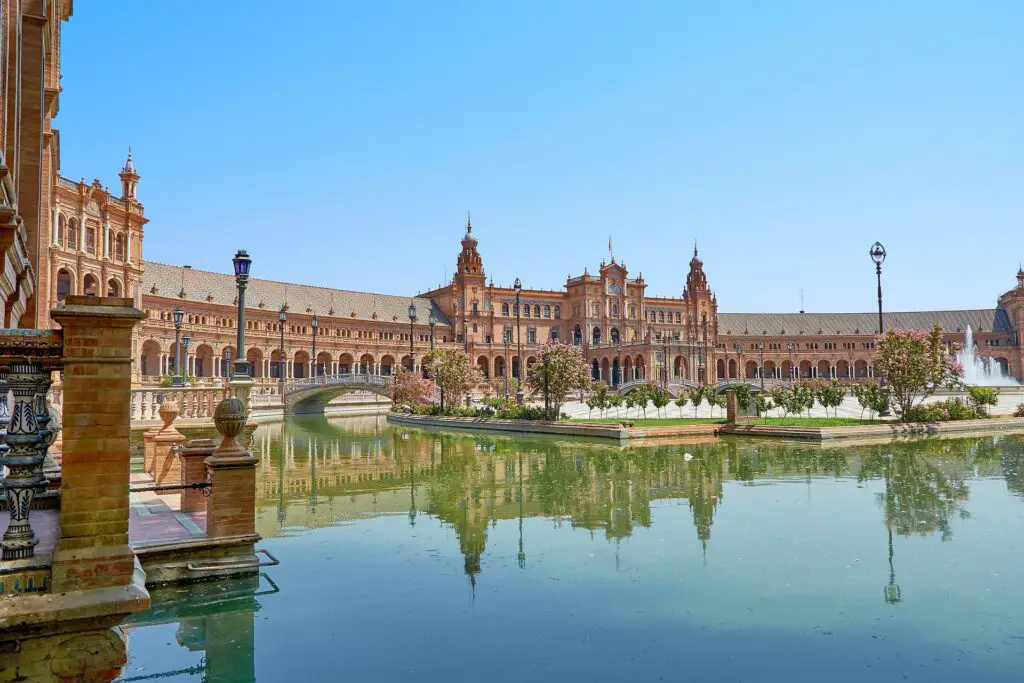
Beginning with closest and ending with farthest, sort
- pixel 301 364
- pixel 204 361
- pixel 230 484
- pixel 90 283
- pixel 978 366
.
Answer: pixel 230 484 < pixel 90 283 < pixel 204 361 < pixel 301 364 < pixel 978 366

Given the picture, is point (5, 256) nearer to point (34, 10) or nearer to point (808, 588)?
point (34, 10)

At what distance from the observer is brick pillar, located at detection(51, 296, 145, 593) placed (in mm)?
4738

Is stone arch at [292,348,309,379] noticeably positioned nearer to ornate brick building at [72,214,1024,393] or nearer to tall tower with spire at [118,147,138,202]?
ornate brick building at [72,214,1024,393]

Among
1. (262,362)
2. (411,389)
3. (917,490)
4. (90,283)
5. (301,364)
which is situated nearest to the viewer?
(917,490)

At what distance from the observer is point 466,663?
6.66 metres

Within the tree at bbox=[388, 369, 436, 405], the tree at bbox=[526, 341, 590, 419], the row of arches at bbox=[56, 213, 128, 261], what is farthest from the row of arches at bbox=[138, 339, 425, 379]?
the tree at bbox=[526, 341, 590, 419]

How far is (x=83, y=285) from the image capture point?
54312 mm

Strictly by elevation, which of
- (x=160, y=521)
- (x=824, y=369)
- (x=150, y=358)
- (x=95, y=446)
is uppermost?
(x=150, y=358)

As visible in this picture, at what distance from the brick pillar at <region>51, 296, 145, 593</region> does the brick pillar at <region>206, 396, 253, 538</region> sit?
452 centimetres

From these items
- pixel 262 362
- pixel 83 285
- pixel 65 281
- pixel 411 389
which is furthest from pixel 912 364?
pixel 262 362

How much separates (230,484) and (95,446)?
478 cm

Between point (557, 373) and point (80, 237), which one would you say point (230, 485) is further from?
point (80, 237)

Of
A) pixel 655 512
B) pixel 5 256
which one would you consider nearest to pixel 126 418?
pixel 5 256

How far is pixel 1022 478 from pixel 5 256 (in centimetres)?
2187
